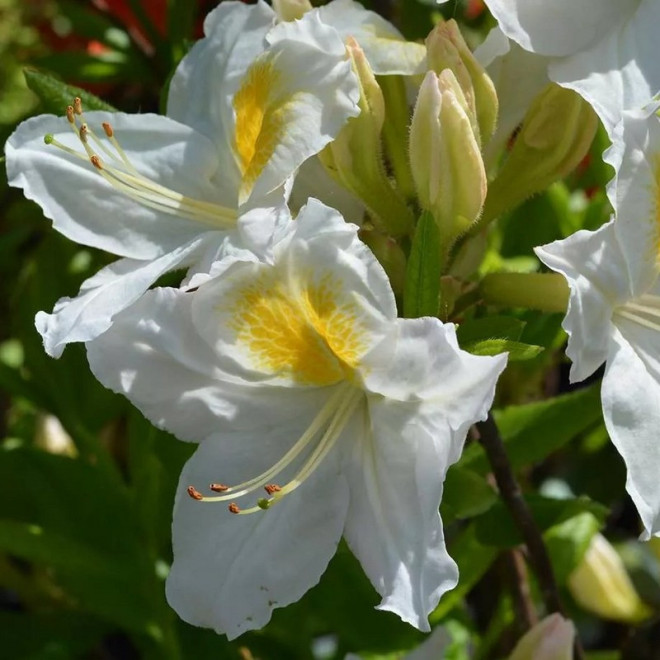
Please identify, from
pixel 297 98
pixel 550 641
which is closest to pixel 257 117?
pixel 297 98

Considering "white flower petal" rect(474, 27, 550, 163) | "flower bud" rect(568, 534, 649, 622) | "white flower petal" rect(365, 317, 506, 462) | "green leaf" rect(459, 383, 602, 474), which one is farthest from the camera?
"flower bud" rect(568, 534, 649, 622)

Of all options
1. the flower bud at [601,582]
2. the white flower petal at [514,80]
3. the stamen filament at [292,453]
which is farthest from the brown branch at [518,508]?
the flower bud at [601,582]

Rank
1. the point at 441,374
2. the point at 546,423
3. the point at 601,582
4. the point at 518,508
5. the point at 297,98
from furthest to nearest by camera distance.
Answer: the point at 601,582 < the point at 546,423 < the point at 518,508 < the point at 297,98 < the point at 441,374

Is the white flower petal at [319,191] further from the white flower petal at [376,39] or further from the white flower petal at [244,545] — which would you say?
the white flower petal at [244,545]

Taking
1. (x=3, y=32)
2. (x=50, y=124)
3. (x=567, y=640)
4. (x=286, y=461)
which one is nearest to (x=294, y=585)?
(x=286, y=461)

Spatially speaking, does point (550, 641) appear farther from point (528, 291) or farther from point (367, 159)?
point (367, 159)

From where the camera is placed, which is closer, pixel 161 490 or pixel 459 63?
pixel 459 63

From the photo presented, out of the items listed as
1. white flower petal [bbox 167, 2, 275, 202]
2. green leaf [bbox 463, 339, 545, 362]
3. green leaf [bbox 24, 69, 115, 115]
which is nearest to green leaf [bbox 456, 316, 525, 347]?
green leaf [bbox 463, 339, 545, 362]

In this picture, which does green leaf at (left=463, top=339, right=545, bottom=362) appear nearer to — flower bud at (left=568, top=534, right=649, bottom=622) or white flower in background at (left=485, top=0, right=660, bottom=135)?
white flower in background at (left=485, top=0, right=660, bottom=135)
